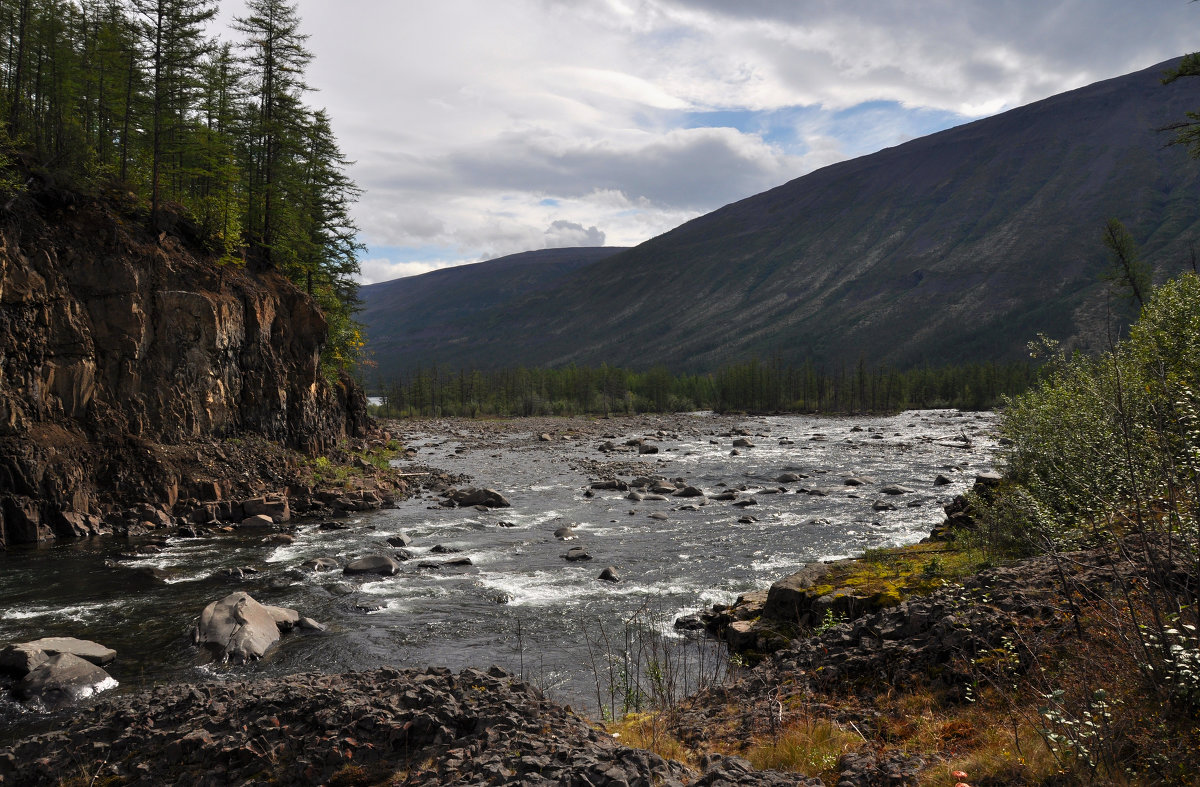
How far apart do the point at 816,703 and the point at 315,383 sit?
36091 millimetres

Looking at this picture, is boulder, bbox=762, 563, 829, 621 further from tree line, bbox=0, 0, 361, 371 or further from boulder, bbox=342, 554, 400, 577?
tree line, bbox=0, 0, 361, 371

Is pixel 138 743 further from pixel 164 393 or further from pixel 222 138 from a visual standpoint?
pixel 222 138

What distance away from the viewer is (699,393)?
539ft

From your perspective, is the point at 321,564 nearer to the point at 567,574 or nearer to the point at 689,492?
the point at 567,574

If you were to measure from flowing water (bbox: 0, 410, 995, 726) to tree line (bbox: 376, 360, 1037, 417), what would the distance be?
104520 mm

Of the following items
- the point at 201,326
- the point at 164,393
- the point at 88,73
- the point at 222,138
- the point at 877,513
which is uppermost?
the point at 88,73

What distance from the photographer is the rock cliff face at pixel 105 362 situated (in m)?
22.6

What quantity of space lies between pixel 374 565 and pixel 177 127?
95.2ft

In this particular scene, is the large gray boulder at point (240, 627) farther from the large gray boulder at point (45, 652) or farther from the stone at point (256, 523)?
the stone at point (256, 523)

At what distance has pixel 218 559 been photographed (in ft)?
72.4

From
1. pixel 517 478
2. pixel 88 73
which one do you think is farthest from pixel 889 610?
pixel 88 73

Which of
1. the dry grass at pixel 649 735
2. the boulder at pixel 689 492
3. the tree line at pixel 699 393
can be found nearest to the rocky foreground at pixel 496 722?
the dry grass at pixel 649 735

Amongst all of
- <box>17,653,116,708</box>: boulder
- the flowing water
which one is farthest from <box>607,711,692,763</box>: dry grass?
<box>17,653,116,708</box>: boulder

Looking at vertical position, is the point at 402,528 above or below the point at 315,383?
below
